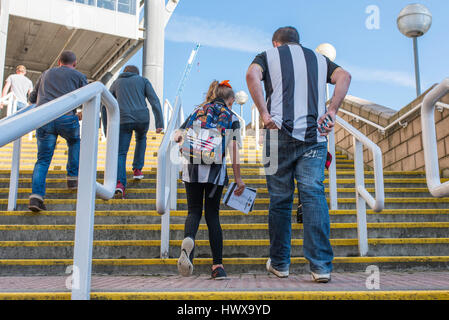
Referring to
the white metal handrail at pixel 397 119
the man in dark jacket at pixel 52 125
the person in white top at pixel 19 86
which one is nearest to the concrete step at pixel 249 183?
the man in dark jacket at pixel 52 125

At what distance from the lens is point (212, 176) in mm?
3139

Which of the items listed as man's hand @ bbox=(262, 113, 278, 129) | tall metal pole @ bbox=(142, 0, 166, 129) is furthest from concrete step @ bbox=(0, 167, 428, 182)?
tall metal pole @ bbox=(142, 0, 166, 129)

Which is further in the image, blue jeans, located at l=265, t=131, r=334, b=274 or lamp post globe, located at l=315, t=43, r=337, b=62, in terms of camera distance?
lamp post globe, located at l=315, t=43, r=337, b=62

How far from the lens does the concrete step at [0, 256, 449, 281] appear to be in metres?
3.27

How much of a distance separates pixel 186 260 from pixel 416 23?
5.79 metres

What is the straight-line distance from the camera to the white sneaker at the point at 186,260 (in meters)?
2.94

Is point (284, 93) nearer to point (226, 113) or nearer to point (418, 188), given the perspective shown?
point (226, 113)

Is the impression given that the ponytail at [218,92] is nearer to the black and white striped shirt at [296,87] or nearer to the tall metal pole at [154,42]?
the black and white striped shirt at [296,87]

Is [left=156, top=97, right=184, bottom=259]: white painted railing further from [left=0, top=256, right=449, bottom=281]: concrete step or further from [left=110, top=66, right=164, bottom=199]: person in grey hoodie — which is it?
[left=110, top=66, right=164, bottom=199]: person in grey hoodie

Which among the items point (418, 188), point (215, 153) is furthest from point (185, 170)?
point (418, 188)

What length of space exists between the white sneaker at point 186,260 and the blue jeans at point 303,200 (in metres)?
0.54

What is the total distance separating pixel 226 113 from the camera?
129 inches

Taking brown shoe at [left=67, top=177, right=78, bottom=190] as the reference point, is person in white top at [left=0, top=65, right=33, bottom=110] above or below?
above

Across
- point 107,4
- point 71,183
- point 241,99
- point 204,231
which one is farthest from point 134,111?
point 107,4
